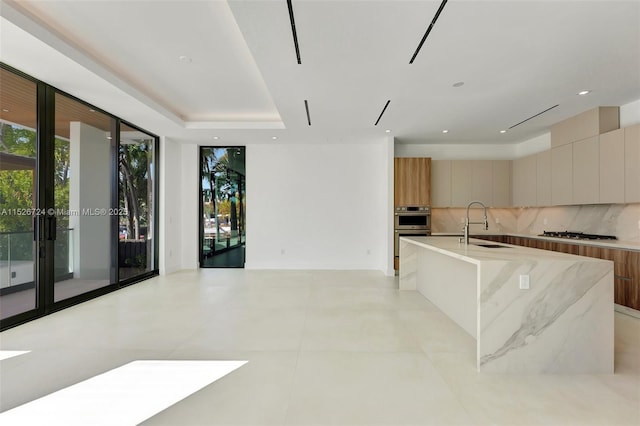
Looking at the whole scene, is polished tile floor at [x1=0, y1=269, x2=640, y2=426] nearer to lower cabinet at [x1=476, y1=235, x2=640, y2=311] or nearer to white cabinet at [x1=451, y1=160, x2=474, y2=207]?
lower cabinet at [x1=476, y1=235, x2=640, y2=311]

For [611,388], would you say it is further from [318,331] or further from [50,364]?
[50,364]

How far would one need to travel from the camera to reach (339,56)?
282cm

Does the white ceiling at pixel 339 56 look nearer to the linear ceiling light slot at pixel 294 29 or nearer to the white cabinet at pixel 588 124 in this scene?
the linear ceiling light slot at pixel 294 29

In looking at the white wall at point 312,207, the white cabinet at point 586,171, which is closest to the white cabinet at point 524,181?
the white cabinet at point 586,171

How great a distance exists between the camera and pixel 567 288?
7.07ft

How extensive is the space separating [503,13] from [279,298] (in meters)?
4.09

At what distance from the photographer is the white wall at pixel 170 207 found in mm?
5828

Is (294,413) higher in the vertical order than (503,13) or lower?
lower

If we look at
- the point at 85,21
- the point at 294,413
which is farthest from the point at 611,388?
the point at 85,21

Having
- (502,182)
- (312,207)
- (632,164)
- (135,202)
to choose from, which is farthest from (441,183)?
(135,202)

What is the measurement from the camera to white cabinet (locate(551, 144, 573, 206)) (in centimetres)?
460

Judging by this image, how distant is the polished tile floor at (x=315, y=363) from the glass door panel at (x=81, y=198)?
504 mm

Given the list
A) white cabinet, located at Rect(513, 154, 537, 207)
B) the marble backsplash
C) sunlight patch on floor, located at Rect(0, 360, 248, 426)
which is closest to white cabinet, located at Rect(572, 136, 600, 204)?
the marble backsplash

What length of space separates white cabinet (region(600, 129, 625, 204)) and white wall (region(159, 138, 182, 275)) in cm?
765
